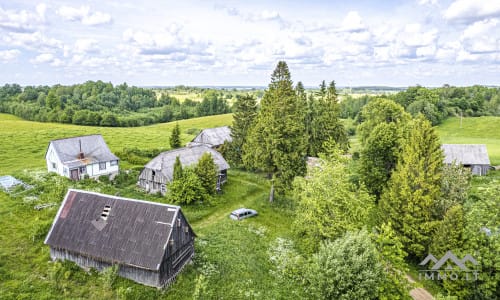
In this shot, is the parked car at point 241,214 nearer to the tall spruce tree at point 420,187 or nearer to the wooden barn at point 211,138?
the tall spruce tree at point 420,187

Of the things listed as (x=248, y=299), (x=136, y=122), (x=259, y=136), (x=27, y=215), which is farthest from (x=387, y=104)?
(x=136, y=122)

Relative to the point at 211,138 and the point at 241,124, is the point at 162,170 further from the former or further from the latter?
the point at 211,138

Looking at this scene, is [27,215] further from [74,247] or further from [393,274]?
[393,274]

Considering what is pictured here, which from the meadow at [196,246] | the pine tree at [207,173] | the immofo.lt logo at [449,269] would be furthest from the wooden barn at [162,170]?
the immofo.lt logo at [449,269]

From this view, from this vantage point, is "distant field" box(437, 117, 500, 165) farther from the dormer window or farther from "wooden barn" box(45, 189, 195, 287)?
the dormer window

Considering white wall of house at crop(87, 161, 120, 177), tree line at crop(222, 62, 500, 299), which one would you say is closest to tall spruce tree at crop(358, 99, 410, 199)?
tree line at crop(222, 62, 500, 299)

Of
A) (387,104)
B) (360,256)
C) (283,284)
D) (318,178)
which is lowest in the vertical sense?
(283,284)
